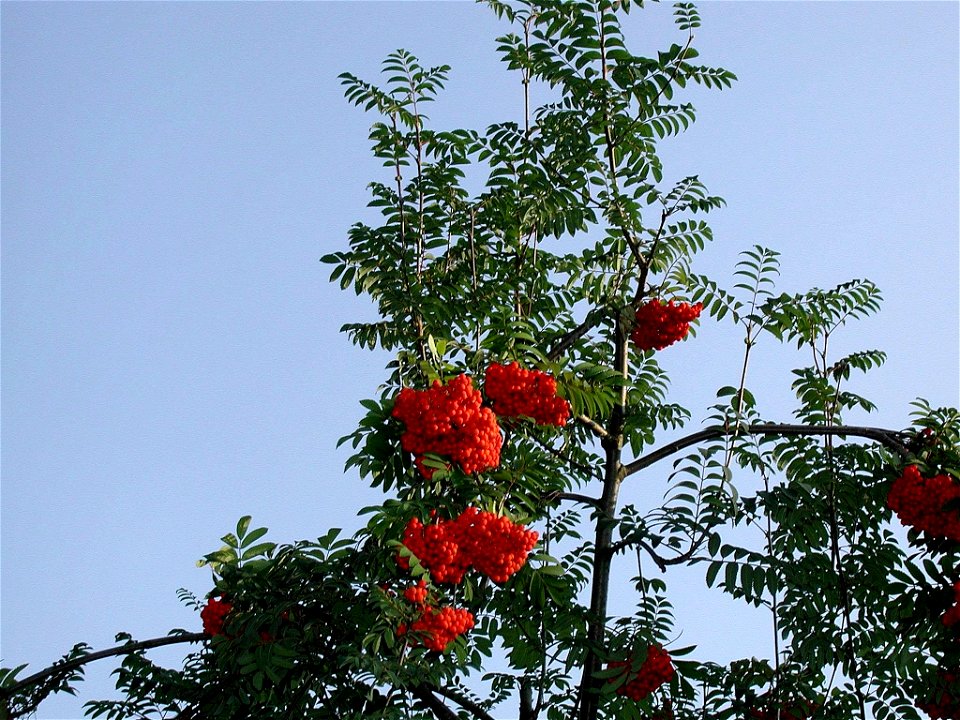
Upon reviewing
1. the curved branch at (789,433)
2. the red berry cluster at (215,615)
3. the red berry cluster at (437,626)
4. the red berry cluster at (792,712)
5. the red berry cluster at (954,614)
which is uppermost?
the curved branch at (789,433)

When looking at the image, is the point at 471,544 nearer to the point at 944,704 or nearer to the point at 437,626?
the point at 437,626

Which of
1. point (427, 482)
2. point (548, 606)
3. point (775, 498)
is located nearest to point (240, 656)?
point (427, 482)

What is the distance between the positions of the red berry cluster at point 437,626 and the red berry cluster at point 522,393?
0.87 m

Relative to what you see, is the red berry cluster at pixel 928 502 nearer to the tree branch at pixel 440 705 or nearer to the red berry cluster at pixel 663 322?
the red berry cluster at pixel 663 322

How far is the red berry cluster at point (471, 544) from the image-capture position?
3.79 m

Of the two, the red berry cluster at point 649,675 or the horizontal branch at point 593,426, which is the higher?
the horizontal branch at point 593,426

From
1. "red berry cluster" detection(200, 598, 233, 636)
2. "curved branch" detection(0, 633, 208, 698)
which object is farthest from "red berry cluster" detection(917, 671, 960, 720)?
"curved branch" detection(0, 633, 208, 698)

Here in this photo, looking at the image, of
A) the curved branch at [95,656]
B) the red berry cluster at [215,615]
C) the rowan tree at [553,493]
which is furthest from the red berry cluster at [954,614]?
the curved branch at [95,656]

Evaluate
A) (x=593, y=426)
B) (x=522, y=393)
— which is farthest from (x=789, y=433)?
(x=522, y=393)

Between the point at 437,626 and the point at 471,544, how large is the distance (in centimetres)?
34

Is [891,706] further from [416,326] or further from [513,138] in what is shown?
[513,138]

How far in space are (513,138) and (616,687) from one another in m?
2.82

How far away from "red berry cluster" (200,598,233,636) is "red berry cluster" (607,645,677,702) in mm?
1755

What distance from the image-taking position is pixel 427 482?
13.9ft
